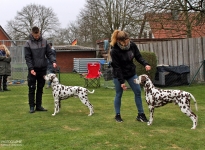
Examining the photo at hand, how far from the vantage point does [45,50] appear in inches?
282

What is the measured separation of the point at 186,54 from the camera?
45.4ft

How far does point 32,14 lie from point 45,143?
1594 inches

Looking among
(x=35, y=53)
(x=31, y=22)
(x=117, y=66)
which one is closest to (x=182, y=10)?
(x=35, y=53)

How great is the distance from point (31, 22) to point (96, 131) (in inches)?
1533

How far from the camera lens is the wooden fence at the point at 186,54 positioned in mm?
13305

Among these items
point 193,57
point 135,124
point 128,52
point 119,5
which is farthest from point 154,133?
point 119,5

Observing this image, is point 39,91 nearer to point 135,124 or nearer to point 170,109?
point 135,124

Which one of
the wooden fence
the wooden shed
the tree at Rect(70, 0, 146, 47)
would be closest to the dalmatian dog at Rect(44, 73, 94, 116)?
the wooden fence

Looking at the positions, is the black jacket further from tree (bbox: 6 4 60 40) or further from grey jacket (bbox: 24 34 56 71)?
tree (bbox: 6 4 60 40)

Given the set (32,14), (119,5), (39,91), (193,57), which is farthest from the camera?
(32,14)

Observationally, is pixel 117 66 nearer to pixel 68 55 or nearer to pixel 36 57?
pixel 36 57

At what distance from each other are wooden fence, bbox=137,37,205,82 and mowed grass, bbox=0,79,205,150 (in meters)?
5.83

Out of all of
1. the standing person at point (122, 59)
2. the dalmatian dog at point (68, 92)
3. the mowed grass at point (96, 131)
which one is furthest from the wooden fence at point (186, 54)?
the standing person at point (122, 59)

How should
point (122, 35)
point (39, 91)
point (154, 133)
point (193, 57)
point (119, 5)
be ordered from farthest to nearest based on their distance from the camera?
point (119, 5) → point (193, 57) → point (39, 91) → point (122, 35) → point (154, 133)
